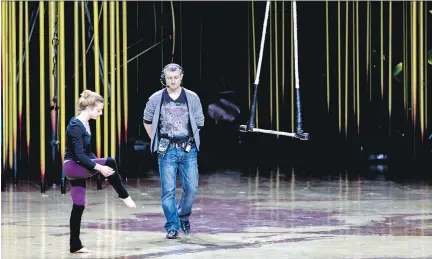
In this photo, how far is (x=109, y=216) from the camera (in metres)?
10.0

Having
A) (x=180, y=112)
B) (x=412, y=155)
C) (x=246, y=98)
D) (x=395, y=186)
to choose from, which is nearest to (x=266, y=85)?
(x=246, y=98)

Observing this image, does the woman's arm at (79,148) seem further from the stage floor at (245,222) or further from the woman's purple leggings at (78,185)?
the stage floor at (245,222)

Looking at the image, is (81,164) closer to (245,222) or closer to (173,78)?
(173,78)

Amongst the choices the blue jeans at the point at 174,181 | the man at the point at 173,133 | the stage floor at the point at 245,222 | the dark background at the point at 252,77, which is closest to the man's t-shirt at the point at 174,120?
the man at the point at 173,133

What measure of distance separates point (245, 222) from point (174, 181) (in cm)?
118

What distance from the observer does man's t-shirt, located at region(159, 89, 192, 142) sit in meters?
8.63

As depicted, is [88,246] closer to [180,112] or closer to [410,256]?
[180,112]

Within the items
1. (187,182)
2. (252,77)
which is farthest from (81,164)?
(252,77)

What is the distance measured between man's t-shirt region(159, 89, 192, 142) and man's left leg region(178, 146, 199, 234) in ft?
0.57

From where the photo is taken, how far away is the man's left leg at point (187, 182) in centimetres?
871

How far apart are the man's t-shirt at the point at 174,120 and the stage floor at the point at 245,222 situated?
844 mm

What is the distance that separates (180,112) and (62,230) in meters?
1.50

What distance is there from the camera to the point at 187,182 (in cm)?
874

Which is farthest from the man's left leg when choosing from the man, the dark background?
the dark background
